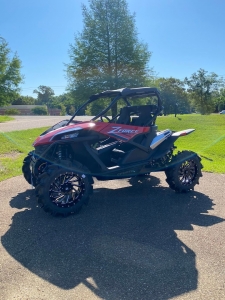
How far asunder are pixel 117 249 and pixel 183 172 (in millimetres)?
2724

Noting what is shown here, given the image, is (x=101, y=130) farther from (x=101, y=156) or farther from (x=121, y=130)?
(x=101, y=156)

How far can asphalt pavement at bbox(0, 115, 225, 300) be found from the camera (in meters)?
2.73

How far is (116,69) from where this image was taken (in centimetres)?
1664

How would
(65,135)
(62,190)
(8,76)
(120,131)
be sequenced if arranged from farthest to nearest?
(8,76)
(120,131)
(65,135)
(62,190)

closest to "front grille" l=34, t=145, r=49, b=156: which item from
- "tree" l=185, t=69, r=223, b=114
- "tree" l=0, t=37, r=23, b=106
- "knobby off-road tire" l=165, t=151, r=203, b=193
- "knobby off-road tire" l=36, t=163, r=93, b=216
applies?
"knobby off-road tire" l=36, t=163, r=93, b=216

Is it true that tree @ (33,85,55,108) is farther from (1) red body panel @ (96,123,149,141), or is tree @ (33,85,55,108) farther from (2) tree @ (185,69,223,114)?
(1) red body panel @ (96,123,149,141)

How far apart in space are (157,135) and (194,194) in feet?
4.34

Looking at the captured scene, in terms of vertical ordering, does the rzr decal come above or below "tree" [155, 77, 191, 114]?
below

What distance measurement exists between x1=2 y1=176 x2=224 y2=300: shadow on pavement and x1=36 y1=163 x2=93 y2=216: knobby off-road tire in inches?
6.8

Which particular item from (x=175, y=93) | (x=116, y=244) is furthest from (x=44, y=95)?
(x=116, y=244)

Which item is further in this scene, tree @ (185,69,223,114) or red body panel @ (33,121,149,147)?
tree @ (185,69,223,114)

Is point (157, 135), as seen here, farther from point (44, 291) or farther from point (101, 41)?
point (101, 41)

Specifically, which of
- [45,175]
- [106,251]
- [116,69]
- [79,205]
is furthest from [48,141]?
[116,69]

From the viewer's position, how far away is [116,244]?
3568 mm
